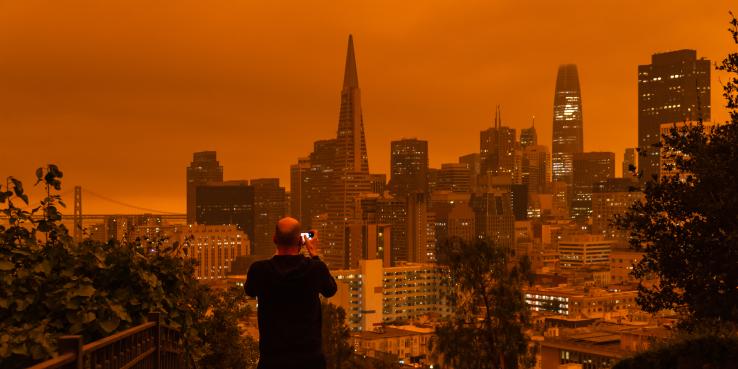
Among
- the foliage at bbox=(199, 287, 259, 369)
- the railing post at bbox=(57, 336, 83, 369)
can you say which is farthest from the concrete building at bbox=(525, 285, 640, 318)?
the railing post at bbox=(57, 336, 83, 369)

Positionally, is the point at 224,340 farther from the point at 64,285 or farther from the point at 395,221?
the point at 395,221

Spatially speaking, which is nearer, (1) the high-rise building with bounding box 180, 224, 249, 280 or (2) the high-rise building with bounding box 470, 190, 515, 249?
(1) the high-rise building with bounding box 180, 224, 249, 280

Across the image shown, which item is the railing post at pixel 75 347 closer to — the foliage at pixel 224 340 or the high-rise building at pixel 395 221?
the foliage at pixel 224 340

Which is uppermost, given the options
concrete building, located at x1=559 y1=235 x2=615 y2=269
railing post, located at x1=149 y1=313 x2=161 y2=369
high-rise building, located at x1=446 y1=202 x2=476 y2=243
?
railing post, located at x1=149 y1=313 x2=161 y2=369

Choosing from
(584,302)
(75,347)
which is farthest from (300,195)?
(75,347)

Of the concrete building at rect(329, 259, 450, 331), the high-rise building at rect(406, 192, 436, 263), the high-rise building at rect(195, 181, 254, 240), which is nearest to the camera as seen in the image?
the concrete building at rect(329, 259, 450, 331)

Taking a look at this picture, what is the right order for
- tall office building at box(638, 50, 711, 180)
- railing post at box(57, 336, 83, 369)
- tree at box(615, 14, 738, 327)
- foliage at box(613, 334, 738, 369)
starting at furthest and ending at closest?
1. tall office building at box(638, 50, 711, 180)
2. tree at box(615, 14, 738, 327)
3. foliage at box(613, 334, 738, 369)
4. railing post at box(57, 336, 83, 369)

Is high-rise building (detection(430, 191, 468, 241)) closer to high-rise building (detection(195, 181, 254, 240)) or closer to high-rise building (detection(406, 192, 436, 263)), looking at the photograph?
high-rise building (detection(406, 192, 436, 263))

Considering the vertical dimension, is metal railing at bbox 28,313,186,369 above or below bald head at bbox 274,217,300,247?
below
